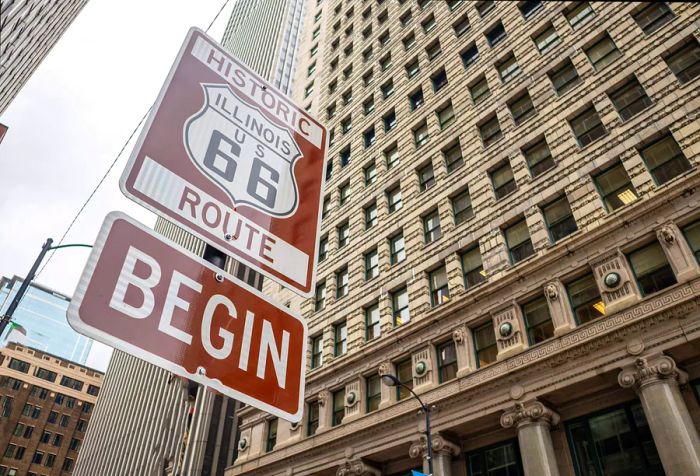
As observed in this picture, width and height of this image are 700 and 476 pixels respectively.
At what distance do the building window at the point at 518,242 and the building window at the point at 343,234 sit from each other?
10.7 metres

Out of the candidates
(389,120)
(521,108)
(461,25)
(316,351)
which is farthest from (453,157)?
(316,351)

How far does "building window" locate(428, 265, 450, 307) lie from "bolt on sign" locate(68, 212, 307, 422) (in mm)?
17674

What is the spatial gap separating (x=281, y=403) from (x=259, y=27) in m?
106

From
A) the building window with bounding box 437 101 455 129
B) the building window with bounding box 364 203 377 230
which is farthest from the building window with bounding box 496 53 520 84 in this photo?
the building window with bounding box 364 203 377 230

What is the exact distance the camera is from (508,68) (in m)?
25.1

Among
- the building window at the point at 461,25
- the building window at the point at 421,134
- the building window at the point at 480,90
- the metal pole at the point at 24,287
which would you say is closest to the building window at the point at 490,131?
the building window at the point at 480,90

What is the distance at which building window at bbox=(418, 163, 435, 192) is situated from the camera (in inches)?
1010

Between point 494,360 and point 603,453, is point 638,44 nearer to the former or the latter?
point 494,360

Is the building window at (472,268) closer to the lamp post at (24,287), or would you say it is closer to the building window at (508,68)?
the building window at (508,68)

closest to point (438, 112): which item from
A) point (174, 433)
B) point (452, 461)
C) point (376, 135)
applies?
point (376, 135)

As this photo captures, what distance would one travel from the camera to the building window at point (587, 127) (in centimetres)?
1922

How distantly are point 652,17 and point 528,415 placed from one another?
1641cm

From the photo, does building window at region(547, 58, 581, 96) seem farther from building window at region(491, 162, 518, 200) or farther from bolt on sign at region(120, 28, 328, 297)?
Answer: bolt on sign at region(120, 28, 328, 297)

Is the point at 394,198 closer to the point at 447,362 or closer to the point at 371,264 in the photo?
the point at 371,264
